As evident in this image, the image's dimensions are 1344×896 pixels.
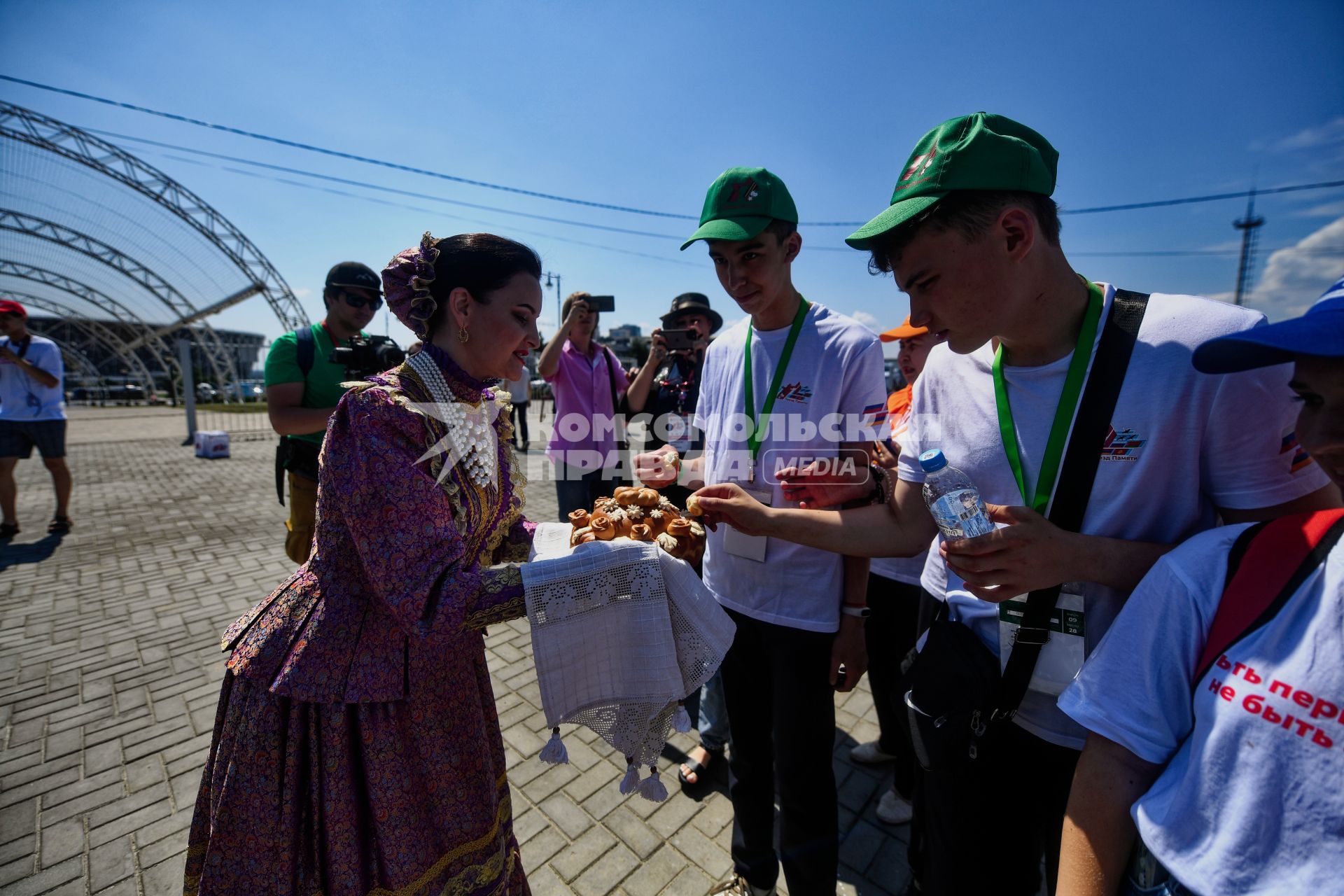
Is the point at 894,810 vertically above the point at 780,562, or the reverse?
the point at 780,562

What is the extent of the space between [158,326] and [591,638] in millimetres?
70391

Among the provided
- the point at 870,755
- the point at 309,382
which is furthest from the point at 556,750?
the point at 309,382

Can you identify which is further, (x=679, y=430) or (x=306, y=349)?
(x=679, y=430)

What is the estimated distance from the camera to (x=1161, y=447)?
3.97 feet

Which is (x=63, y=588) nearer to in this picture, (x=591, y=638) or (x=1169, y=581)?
Answer: (x=591, y=638)

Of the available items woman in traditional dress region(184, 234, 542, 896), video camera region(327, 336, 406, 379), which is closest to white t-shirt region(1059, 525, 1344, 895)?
woman in traditional dress region(184, 234, 542, 896)

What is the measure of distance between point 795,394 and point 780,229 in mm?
650

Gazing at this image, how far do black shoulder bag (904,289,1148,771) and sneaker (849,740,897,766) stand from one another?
72.3 inches

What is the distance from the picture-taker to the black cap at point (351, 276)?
332cm

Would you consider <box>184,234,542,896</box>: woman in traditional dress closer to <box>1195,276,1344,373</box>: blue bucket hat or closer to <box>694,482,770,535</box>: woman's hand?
<box>694,482,770,535</box>: woman's hand

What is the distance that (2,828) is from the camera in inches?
97.5

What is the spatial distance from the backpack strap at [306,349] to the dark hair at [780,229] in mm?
2946

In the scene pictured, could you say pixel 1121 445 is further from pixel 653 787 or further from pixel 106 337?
pixel 106 337

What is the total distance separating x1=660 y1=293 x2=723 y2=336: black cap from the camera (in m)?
4.86
